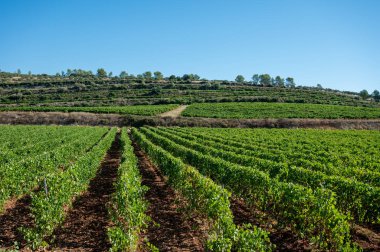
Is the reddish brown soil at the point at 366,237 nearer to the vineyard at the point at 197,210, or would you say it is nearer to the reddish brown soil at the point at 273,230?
the vineyard at the point at 197,210

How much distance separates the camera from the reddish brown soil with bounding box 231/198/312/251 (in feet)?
31.9

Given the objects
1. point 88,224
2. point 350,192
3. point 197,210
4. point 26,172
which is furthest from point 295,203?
point 26,172

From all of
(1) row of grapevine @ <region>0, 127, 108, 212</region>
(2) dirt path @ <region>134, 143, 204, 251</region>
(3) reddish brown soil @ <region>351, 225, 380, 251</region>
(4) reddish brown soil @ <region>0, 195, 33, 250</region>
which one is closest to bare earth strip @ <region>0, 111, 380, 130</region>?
(1) row of grapevine @ <region>0, 127, 108, 212</region>

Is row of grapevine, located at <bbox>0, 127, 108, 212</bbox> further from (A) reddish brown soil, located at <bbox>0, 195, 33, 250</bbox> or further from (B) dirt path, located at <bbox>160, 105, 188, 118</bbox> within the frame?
(B) dirt path, located at <bbox>160, 105, 188, 118</bbox>

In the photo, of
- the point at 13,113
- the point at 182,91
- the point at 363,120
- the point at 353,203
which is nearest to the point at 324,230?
the point at 353,203

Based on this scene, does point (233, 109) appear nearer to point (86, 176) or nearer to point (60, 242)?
point (86, 176)

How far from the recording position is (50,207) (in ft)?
34.0

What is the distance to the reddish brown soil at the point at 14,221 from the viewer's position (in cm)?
1015

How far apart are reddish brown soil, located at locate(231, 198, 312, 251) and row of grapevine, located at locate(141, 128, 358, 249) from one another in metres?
0.36

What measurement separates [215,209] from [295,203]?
2749 mm

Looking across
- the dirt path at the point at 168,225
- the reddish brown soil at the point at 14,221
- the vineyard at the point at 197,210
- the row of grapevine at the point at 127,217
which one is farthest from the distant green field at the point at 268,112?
the row of grapevine at the point at 127,217

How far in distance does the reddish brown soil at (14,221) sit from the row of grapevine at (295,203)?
8.93 m

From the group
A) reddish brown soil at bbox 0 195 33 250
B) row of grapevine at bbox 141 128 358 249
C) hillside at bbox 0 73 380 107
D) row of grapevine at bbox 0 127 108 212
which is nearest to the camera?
row of grapevine at bbox 141 128 358 249

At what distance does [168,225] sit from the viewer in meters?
11.8
